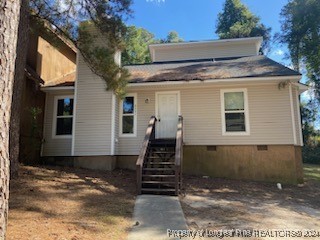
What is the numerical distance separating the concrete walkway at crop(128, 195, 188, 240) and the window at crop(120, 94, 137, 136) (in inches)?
183

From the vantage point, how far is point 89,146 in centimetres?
1110

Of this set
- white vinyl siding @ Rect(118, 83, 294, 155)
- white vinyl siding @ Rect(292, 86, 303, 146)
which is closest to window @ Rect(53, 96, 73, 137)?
white vinyl siding @ Rect(118, 83, 294, 155)

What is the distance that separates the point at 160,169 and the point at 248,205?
2616 mm

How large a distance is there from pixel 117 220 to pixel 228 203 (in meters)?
3.30

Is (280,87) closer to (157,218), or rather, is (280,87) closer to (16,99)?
(157,218)

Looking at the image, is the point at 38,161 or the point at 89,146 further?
the point at 38,161

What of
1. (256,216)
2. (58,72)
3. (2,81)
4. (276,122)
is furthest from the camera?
(58,72)

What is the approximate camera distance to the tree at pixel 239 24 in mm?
28844

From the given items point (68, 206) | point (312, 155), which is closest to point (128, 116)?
point (68, 206)

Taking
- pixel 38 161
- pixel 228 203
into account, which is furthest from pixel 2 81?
pixel 38 161

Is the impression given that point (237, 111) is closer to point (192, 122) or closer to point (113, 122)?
point (192, 122)

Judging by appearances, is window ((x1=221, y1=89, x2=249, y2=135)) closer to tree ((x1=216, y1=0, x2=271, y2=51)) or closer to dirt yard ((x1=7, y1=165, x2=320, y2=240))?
dirt yard ((x1=7, y1=165, x2=320, y2=240))

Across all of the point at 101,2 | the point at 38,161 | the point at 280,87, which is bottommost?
the point at 38,161

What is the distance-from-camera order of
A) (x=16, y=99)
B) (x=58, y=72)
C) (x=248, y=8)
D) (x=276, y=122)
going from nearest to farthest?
(x=16, y=99), (x=276, y=122), (x=58, y=72), (x=248, y=8)
